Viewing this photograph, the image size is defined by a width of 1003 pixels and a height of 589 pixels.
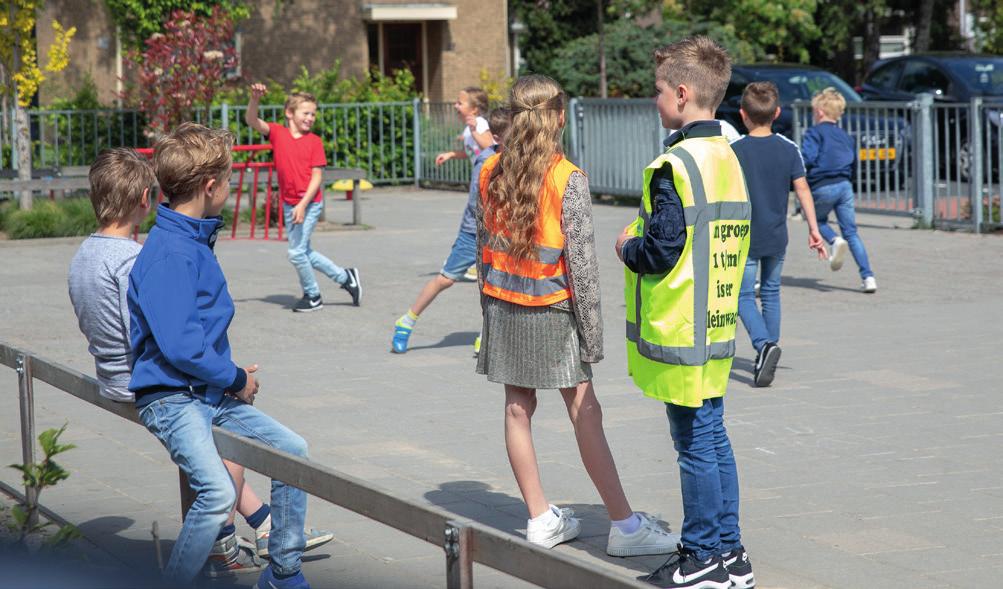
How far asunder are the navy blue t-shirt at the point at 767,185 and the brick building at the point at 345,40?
20.2m

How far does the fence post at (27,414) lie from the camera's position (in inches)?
206

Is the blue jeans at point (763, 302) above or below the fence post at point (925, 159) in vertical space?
below

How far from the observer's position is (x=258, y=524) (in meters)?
5.09

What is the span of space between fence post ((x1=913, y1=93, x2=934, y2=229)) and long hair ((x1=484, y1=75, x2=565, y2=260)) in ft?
37.7

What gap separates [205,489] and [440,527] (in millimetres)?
1288

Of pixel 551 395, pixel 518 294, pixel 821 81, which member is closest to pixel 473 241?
pixel 551 395

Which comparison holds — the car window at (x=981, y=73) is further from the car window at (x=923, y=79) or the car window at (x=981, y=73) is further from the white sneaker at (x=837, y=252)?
the white sneaker at (x=837, y=252)

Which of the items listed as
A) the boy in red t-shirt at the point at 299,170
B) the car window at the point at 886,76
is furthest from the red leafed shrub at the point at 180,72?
the car window at the point at 886,76

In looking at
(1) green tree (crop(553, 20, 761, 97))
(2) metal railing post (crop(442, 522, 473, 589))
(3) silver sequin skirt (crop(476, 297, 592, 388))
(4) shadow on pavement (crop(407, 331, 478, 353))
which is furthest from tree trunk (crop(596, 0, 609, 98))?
(2) metal railing post (crop(442, 522, 473, 589))

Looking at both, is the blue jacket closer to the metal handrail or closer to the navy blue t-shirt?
the navy blue t-shirt

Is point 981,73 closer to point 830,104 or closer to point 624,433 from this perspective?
point 830,104

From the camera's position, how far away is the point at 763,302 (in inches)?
329

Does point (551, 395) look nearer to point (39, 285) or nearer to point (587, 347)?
point (587, 347)

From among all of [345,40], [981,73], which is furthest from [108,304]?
[345,40]
